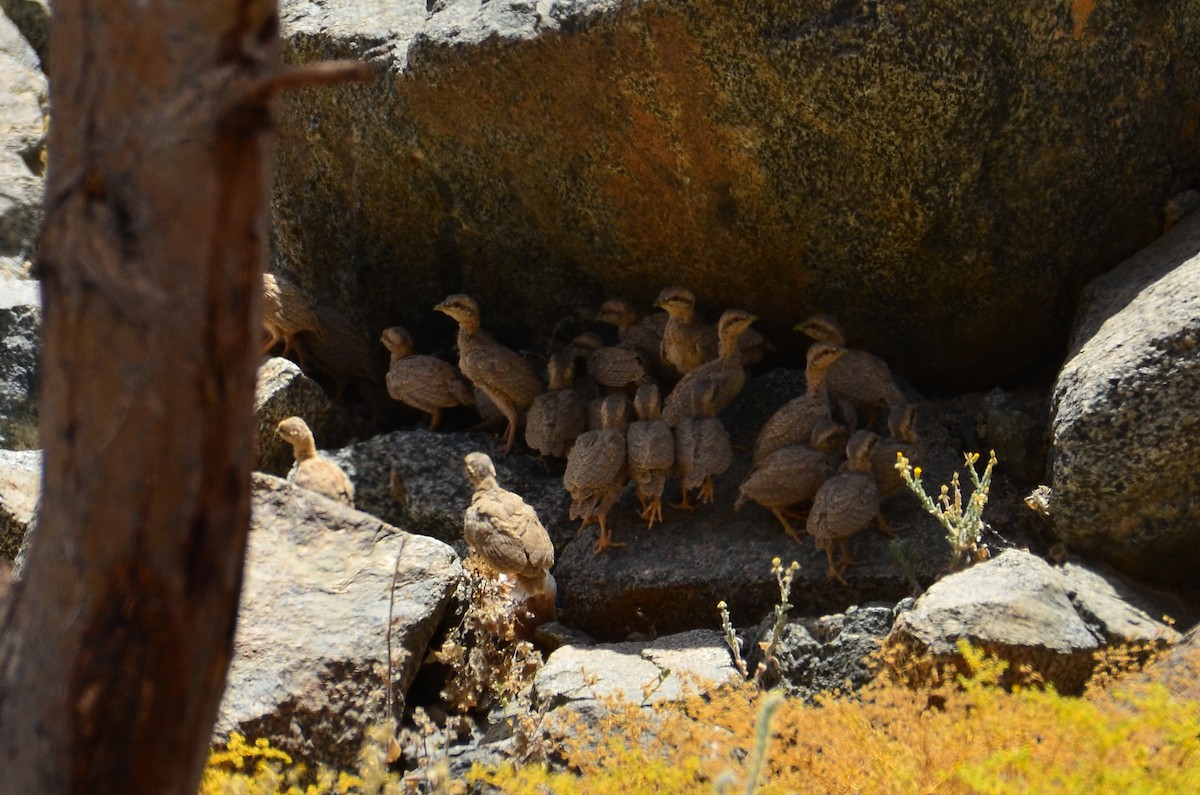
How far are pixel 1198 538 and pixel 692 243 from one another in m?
3.10

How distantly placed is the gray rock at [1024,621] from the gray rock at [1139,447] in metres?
0.40

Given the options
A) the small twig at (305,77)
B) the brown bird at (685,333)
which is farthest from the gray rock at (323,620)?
the small twig at (305,77)

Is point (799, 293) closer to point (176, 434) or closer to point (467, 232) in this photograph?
point (467, 232)

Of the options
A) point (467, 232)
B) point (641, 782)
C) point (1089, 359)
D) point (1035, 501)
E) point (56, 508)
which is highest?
point (467, 232)

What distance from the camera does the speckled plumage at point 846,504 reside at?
6.99 meters

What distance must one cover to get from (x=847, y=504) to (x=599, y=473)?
52.4 inches

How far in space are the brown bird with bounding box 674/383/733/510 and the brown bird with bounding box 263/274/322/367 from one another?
2.51 m

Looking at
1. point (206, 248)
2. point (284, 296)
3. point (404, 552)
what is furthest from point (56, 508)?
point (284, 296)

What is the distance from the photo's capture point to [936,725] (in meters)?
4.64

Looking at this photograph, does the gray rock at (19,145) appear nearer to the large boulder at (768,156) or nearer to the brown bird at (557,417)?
the large boulder at (768,156)

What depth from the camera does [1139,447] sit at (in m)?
6.21

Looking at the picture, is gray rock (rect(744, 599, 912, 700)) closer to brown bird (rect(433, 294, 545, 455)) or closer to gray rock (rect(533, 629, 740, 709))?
gray rock (rect(533, 629, 740, 709))

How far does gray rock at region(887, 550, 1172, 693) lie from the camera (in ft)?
18.4

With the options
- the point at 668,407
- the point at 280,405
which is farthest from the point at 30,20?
the point at 668,407
